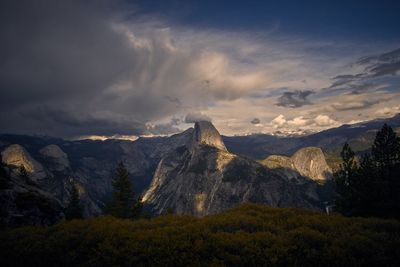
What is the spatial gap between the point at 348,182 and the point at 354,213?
19.4 metres

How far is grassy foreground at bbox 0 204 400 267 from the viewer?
39.3 ft

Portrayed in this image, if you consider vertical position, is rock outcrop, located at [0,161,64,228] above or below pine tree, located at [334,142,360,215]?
above

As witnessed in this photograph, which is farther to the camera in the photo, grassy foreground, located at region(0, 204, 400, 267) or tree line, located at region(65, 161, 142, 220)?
tree line, located at region(65, 161, 142, 220)

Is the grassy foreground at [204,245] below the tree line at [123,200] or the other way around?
the other way around

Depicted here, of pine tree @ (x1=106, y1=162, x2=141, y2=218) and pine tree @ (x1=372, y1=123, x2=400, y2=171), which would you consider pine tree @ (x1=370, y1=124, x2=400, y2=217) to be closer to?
pine tree @ (x1=372, y1=123, x2=400, y2=171)

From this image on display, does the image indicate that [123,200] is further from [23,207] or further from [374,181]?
[374,181]

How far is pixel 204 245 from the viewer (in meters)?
13.0

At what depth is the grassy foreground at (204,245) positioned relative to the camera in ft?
39.3

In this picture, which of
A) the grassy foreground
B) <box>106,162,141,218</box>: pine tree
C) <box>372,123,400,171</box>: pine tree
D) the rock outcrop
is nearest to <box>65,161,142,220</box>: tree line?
<box>106,162,141,218</box>: pine tree

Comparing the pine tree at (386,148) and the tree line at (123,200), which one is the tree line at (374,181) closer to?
the pine tree at (386,148)

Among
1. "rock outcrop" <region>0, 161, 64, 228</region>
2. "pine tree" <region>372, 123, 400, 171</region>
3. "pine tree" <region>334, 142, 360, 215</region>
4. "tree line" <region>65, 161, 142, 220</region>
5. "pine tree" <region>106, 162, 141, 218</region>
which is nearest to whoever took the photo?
"rock outcrop" <region>0, 161, 64, 228</region>

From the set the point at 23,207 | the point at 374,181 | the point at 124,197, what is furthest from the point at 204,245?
the point at 124,197

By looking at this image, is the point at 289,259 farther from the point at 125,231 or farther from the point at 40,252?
the point at 40,252

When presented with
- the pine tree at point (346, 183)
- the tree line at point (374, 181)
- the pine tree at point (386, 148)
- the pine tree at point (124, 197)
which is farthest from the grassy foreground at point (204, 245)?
the pine tree at point (386, 148)
